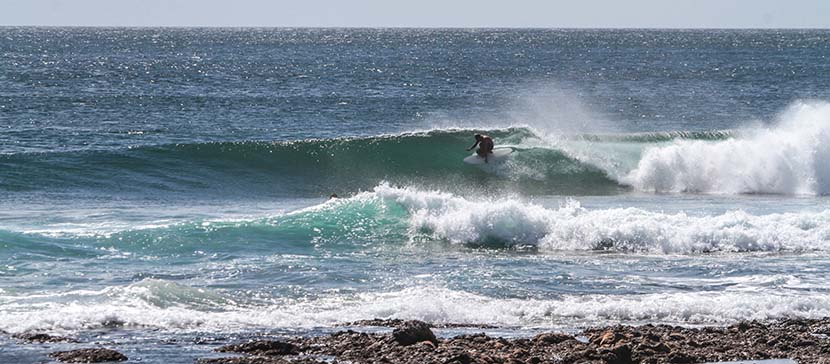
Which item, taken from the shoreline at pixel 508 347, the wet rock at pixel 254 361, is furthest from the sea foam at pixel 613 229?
the wet rock at pixel 254 361

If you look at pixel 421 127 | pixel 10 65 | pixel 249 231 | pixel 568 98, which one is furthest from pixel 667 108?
pixel 10 65

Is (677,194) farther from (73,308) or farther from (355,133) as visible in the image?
(73,308)

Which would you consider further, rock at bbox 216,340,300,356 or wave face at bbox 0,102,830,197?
wave face at bbox 0,102,830,197

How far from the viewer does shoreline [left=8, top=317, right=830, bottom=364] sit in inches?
438

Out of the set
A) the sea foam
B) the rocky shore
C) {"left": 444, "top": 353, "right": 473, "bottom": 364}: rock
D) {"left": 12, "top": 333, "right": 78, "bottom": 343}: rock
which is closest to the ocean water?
the sea foam

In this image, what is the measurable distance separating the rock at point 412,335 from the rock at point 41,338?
128 inches

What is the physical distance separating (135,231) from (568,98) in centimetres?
4170

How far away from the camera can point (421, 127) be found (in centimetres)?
4222

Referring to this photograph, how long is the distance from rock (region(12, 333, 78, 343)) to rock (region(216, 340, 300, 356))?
1.63m

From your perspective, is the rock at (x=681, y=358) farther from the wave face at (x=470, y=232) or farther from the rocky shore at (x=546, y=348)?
the wave face at (x=470, y=232)

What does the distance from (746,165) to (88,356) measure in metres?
20.9

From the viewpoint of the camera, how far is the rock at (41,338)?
1207 cm

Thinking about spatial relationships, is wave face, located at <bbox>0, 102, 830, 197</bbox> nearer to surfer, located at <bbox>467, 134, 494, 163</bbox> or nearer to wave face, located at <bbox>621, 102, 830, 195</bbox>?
wave face, located at <bbox>621, 102, 830, 195</bbox>

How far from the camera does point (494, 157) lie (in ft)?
96.3
